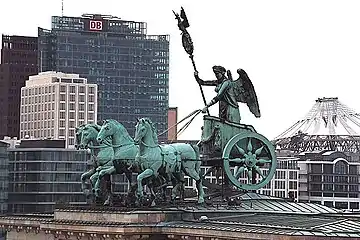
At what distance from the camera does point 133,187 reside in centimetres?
6022

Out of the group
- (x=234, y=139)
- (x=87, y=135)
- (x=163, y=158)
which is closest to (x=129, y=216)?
(x=163, y=158)

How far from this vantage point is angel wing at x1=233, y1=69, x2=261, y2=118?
64188mm

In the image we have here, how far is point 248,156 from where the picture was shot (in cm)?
6231

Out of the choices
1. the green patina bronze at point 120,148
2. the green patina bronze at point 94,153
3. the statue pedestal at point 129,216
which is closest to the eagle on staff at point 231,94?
the green patina bronze at point 120,148

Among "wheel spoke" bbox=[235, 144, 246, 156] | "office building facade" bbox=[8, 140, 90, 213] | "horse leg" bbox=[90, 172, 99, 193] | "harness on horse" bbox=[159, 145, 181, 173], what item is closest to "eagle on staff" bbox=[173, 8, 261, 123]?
"wheel spoke" bbox=[235, 144, 246, 156]

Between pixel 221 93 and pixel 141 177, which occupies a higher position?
pixel 221 93

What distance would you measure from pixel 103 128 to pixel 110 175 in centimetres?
276

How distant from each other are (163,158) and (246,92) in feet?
Result: 25.6

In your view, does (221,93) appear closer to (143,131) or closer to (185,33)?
(185,33)

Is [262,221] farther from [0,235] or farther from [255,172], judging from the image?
[0,235]

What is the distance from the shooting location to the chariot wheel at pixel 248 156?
62022mm

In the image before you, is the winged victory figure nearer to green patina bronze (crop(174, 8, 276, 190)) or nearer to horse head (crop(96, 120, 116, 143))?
green patina bronze (crop(174, 8, 276, 190))

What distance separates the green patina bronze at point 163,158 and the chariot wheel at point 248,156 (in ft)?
6.05

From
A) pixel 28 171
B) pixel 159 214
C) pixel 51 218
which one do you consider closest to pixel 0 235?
pixel 28 171
